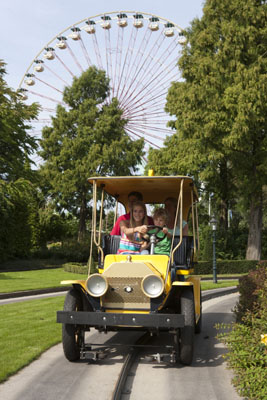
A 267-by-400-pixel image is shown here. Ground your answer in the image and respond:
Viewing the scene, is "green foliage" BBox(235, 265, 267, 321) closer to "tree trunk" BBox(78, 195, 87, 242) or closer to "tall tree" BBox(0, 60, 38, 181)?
"tall tree" BBox(0, 60, 38, 181)

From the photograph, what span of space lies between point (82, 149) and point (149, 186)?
39.7m

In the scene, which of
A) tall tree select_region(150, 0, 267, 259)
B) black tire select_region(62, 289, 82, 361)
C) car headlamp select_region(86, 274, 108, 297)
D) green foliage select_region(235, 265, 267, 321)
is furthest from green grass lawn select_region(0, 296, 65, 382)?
tall tree select_region(150, 0, 267, 259)

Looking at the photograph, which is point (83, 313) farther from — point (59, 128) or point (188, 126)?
point (59, 128)

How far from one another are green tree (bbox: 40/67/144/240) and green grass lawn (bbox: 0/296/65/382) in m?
34.2

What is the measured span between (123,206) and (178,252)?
2016mm

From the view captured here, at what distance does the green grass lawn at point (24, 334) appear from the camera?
22.4ft

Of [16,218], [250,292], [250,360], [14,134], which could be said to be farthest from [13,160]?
[250,360]

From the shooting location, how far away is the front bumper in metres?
6.40

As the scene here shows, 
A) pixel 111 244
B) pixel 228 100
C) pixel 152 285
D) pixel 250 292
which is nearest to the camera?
pixel 152 285

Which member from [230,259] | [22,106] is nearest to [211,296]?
[230,259]

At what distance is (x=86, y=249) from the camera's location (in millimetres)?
42062

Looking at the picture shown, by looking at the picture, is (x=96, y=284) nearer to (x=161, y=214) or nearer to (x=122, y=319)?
(x=122, y=319)

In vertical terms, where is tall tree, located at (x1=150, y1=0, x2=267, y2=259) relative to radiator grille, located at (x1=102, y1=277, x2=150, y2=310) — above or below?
above

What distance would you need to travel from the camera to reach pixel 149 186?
885 cm
